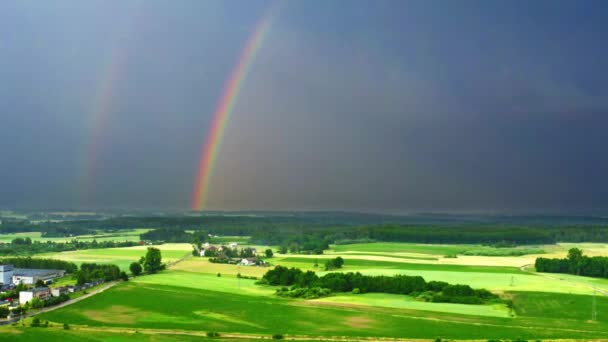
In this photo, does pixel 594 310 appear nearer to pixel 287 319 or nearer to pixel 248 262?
pixel 287 319

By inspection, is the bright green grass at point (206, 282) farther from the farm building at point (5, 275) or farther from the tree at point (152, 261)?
the farm building at point (5, 275)

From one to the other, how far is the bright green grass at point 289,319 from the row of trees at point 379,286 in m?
6.57

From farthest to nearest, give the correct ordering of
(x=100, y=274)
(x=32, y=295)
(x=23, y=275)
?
A: (x=100, y=274)
(x=23, y=275)
(x=32, y=295)

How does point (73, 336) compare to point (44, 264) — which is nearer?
point (73, 336)

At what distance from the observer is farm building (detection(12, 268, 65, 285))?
2657 inches

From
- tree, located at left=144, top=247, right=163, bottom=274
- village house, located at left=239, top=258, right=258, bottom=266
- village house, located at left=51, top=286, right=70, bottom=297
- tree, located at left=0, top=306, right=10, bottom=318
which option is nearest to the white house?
village house, located at left=239, top=258, right=258, bottom=266

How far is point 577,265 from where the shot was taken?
7425 centimetres

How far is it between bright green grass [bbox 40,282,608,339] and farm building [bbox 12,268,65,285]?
1597cm

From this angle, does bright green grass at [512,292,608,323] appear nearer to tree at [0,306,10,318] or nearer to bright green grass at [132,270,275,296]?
bright green grass at [132,270,275,296]

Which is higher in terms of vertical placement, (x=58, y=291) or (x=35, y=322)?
(x=58, y=291)

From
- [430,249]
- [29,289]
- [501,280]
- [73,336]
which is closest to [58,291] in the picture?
[29,289]

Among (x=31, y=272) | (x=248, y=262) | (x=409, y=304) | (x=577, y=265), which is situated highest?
(x=577, y=265)

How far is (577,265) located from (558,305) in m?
26.3

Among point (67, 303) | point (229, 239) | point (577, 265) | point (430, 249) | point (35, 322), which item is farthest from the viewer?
point (229, 239)
